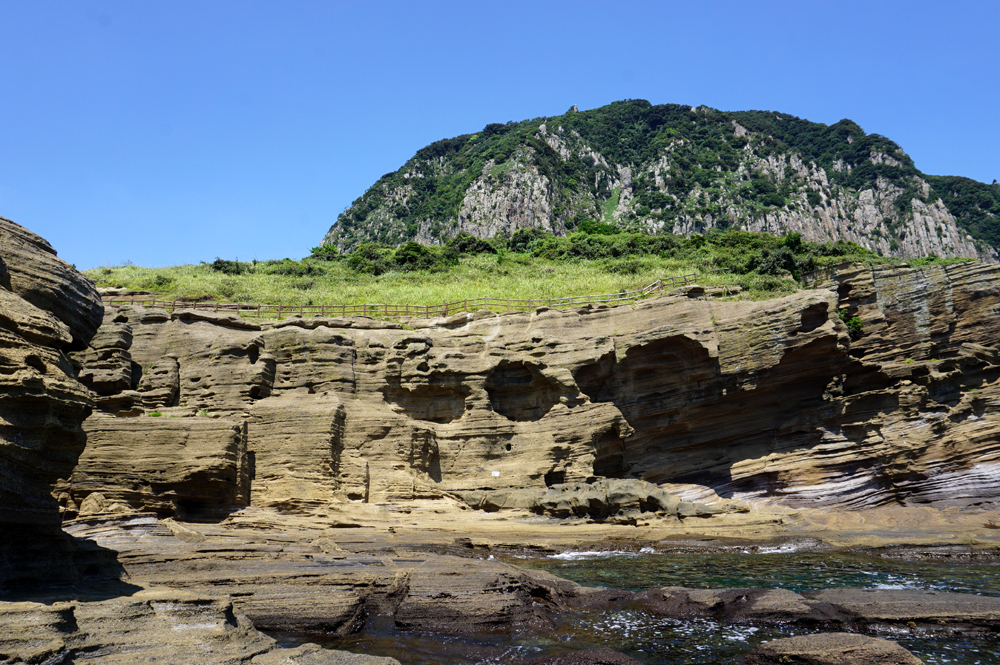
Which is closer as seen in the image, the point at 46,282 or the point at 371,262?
the point at 46,282

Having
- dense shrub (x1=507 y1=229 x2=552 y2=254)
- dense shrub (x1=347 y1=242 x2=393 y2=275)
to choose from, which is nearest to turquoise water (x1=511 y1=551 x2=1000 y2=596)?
dense shrub (x1=347 y1=242 x2=393 y2=275)

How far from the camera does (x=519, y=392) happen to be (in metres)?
31.3

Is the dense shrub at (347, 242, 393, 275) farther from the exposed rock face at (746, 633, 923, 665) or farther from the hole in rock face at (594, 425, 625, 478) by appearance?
the exposed rock face at (746, 633, 923, 665)

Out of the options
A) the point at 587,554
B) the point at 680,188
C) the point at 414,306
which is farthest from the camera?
the point at 680,188

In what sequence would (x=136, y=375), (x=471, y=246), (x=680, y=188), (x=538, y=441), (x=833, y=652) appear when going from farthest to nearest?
1. (x=680, y=188)
2. (x=471, y=246)
3. (x=538, y=441)
4. (x=136, y=375)
5. (x=833, y=652)

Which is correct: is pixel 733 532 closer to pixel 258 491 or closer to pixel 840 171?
pixel 258 491

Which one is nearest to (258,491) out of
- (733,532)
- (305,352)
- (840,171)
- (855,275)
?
(305,352)

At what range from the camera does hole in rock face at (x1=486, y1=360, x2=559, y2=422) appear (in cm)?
3064

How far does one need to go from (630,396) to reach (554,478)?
17.5 ft

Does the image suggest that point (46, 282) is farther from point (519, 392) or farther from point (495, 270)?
point (495, 270)

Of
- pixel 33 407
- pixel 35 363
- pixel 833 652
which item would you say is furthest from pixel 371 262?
pixel 833 652

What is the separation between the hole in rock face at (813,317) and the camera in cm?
2834

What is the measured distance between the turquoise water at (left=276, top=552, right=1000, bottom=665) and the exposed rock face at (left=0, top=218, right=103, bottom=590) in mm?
4910

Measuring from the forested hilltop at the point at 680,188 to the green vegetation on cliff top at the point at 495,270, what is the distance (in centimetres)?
3147
